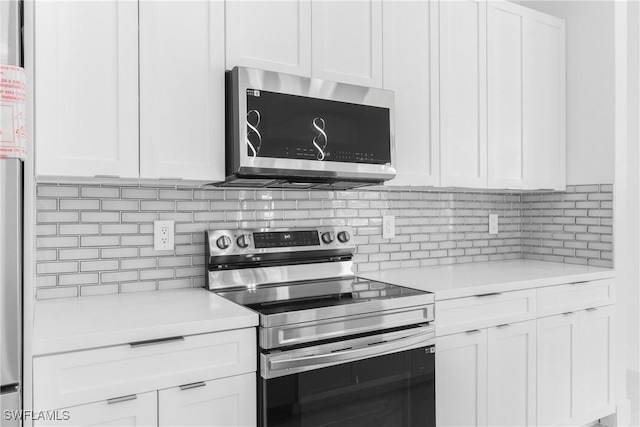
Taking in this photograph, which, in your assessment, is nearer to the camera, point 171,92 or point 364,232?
point 171,92

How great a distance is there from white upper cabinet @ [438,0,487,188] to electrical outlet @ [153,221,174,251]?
1324mm

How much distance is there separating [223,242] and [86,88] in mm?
809

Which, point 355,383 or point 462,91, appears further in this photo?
point 462,91

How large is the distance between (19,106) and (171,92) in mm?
887

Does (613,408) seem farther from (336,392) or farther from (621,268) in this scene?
(336,392)

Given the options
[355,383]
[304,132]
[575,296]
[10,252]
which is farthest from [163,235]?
[575,296]

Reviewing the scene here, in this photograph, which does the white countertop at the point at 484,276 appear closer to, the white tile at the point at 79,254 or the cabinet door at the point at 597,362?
the cabinet door at the point at 597,362

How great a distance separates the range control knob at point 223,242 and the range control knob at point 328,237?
1.59 feet

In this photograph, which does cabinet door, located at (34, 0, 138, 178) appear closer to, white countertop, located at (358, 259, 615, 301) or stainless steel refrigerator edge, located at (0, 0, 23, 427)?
stainless steel refrigerator edge, located at (0, 0, 23, 427)

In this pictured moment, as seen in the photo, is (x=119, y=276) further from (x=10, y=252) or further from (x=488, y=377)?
(x=488, y=377)

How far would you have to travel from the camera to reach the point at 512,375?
2320mm

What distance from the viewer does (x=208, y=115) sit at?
192cm

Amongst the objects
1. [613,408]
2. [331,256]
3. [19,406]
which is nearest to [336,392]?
[331,256]

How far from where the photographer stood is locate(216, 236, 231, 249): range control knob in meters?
2.14
